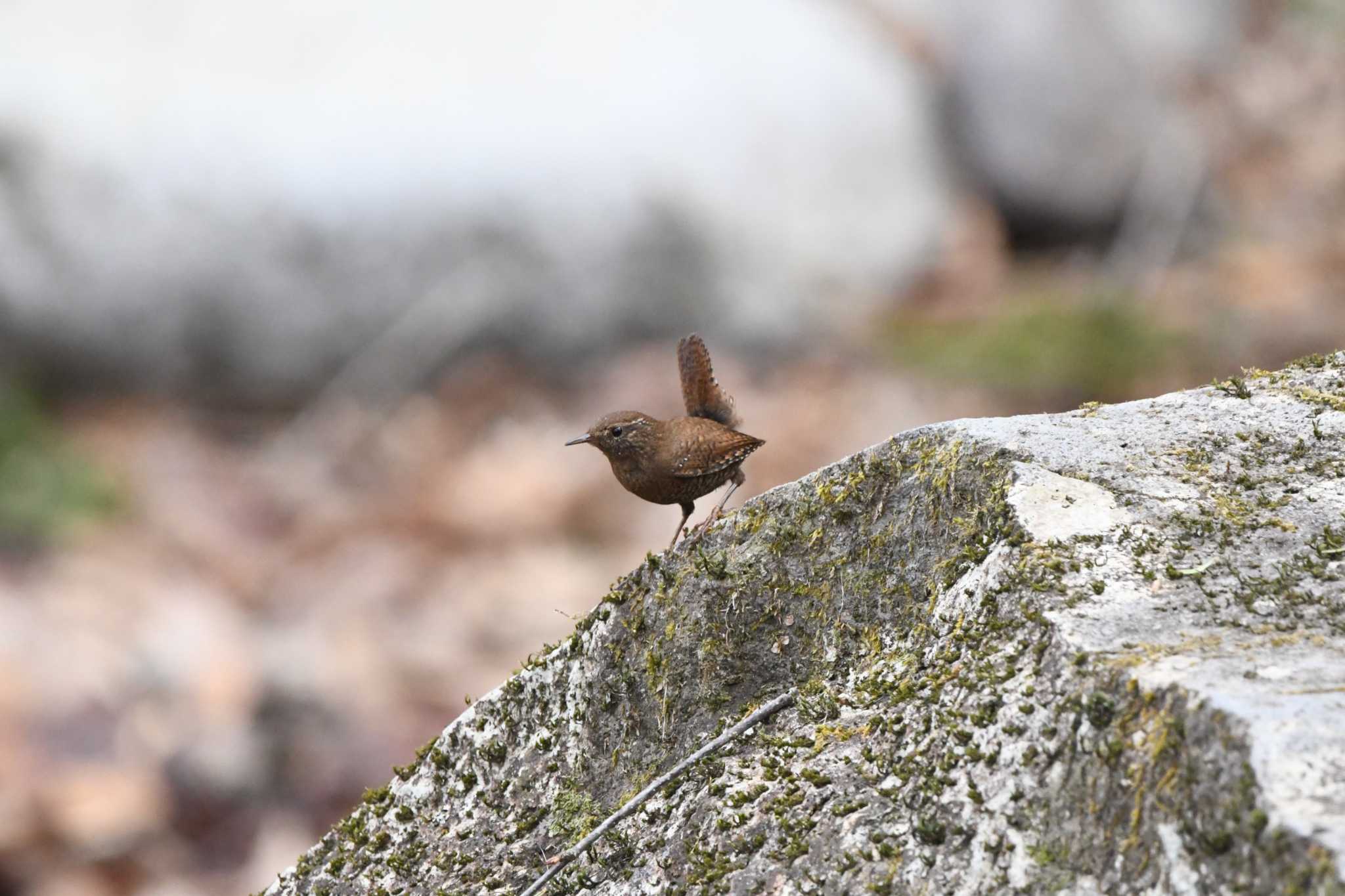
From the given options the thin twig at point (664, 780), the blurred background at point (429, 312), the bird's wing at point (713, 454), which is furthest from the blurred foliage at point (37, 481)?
the thin twig at point (664, 780)

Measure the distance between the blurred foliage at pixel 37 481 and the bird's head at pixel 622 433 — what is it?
3.90 metres

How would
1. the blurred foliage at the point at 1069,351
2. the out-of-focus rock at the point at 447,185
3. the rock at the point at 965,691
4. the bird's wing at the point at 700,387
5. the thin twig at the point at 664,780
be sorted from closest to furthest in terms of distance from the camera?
the rock at the point at 965,691
the thin twig at the point at 664,780
the bird's wing at the point at 700,387
the out-of-focus rock at the point at 447,185
the blurred foliage at the point at 1069,351

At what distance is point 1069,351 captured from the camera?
23.8 feet

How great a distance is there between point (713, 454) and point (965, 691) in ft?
5.41

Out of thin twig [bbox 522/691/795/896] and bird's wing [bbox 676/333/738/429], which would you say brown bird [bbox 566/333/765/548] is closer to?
bird's wing [bbox 676/333/738/429]

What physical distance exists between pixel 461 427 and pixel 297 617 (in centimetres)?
152

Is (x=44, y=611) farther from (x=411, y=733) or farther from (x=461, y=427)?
(x=461, y=427)

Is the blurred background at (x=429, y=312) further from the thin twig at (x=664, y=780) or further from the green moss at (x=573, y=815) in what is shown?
the thin twig at (x=664, y=780)

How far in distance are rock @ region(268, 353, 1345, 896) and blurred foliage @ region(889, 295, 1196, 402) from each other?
5.04 m

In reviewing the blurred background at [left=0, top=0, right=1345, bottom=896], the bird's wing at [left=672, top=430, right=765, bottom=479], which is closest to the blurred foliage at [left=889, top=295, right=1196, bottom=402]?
the blurred background at [left=0, top=0, right=1345, bottom=896]

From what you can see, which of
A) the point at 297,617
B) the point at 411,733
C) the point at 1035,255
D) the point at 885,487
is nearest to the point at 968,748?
the point at 885,487

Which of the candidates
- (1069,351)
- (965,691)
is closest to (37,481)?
(1069,351)

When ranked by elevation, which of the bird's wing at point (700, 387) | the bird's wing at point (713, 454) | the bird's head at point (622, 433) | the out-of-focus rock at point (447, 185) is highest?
the out-of-focus rock at point (447, 185)

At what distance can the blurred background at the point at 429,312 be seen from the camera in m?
6.04
